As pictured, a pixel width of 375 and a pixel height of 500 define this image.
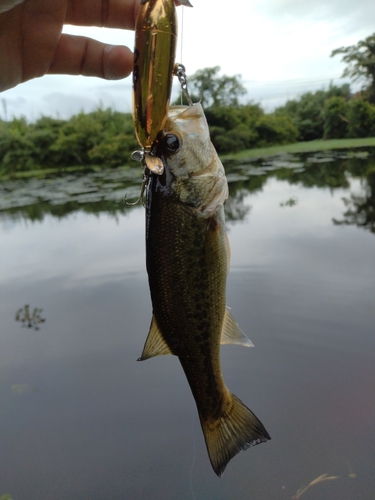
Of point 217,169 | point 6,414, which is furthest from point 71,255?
point 217,169

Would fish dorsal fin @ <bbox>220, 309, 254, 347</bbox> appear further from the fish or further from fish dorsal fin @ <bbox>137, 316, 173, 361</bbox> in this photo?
fish dorsal fin @ <bbox>137, 316, 173, 361</bbox>

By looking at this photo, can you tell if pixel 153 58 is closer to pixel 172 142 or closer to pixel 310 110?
pixel 172 142

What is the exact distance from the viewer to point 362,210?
8.17m

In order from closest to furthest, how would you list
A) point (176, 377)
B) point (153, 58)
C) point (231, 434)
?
1. point (153, 58)
2. point (231, 434)
3. point (176, 377)

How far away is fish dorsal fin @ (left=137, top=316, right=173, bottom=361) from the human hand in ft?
3.82

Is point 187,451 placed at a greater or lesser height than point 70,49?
lesser

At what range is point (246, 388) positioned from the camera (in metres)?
3.34

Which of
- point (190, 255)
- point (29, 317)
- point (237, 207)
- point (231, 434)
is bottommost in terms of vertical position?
point (29, 317)

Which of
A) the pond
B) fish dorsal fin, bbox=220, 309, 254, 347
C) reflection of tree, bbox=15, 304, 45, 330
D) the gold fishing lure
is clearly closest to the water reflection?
the pond

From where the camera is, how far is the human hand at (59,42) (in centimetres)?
165

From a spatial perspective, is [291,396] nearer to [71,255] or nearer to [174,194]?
[174,194]

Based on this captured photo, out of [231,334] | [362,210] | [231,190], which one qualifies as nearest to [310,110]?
[231,190]

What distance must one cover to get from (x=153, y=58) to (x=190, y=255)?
0.55m

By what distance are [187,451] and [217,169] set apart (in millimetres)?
2283
